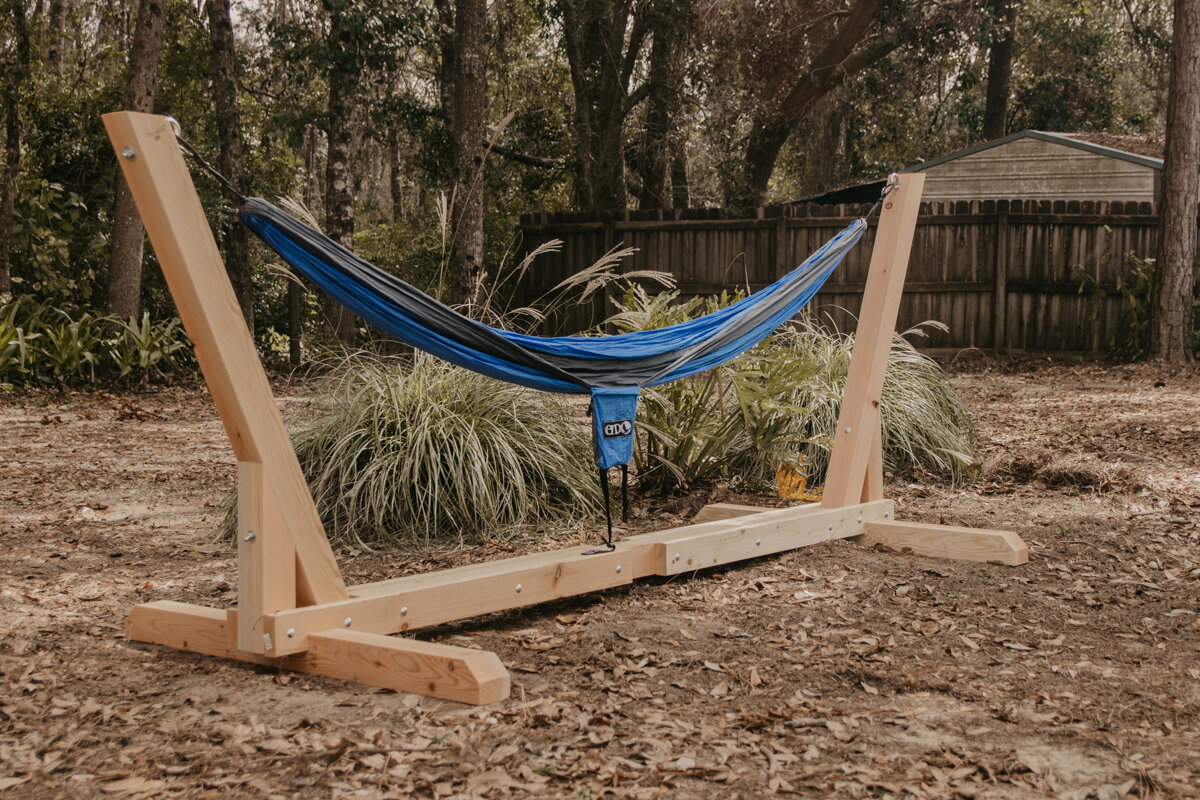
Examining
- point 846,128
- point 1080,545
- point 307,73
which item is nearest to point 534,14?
point 307,73

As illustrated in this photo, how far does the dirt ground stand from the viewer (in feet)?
6.30

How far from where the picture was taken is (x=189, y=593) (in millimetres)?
3311

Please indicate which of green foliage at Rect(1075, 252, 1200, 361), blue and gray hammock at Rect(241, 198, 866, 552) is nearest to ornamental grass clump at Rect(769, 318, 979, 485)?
blue and gray hammock at Rect(241, 198, 866, 552)

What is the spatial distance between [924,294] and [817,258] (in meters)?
8.09

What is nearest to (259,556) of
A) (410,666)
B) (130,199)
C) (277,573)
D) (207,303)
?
(277,573)

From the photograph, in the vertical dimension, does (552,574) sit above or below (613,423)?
below

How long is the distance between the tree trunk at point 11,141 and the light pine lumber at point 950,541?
864 centimetres

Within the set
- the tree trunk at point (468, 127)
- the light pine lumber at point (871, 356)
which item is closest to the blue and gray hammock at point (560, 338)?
the light pine lumber at point (871, 356)

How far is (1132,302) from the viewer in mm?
10523

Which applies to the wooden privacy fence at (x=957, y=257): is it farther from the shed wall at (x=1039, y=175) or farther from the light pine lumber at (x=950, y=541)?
the light pine lumber at (x=950, y=541)

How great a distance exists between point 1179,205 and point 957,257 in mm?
2253

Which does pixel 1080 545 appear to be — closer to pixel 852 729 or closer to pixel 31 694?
pixel 852 729

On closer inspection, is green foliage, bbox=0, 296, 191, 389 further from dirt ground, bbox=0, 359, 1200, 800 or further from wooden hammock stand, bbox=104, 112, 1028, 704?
wooden hammock stand, bbox=104, 112, 1028, 704

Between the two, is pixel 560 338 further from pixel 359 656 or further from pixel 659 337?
pixel 359 656
